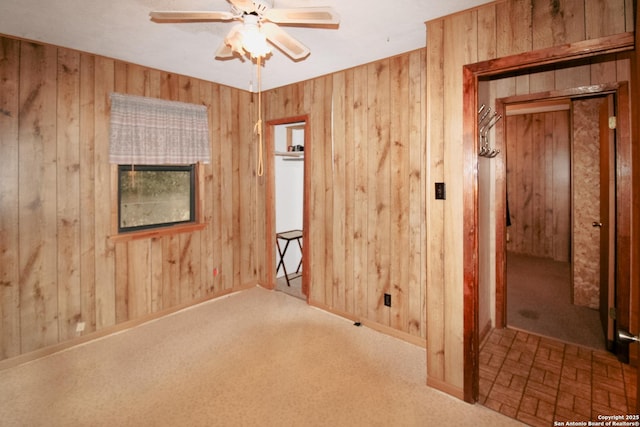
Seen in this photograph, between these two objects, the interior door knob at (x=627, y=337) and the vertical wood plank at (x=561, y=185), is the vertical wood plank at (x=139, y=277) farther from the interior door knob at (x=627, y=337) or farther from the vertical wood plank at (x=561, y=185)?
the vertical wood plank at (x=561, y=185)

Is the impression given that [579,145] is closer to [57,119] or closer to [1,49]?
[57,119]

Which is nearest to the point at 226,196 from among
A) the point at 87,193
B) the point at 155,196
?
the point at 155,196

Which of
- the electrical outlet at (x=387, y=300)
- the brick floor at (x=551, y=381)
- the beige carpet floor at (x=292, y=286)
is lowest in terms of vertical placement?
the brick floor at (x=551, y=381)

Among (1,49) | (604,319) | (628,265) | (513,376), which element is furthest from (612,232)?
(1,49)

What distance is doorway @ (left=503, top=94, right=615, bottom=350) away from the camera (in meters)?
2.94

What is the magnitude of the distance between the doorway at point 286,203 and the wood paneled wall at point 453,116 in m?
1.99

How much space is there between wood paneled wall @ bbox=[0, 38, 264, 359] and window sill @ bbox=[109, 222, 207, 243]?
44mm

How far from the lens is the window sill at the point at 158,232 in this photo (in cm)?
309

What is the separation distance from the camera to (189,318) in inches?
134

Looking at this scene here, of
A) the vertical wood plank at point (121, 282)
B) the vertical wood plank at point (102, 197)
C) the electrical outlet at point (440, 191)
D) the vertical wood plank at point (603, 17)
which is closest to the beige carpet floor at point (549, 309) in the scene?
the electrical outlet at point (440, 191)

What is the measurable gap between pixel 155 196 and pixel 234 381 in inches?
83.2

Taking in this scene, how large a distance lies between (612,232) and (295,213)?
3620mm

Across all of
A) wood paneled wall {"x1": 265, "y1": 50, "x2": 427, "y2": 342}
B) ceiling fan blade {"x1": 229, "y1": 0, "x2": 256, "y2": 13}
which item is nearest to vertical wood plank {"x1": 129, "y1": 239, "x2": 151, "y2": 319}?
wood paneled wall {"x1": 265, "y1": 50, "x2": 427, "y2": 342}

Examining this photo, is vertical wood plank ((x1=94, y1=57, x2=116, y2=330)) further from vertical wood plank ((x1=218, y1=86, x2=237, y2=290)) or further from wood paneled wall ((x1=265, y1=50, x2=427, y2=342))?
wood paneled wall ((x1=265, y1=50, x2=427, y2=342))
